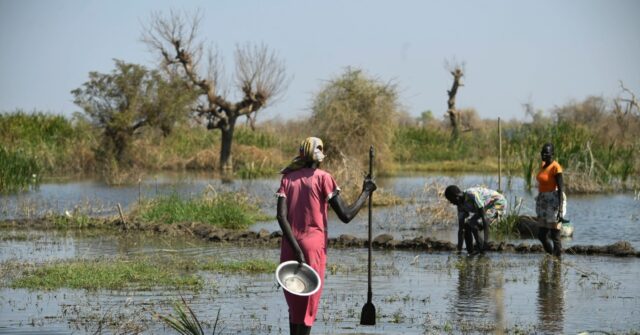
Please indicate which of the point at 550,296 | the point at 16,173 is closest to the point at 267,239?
the point at 550,296

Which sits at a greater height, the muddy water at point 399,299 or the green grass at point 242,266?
the green grass at point 242,266

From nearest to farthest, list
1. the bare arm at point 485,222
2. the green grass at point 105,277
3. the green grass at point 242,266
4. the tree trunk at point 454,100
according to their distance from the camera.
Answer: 1. the green grass at point 105,277
2. the green grass at point 242,266
3. the bare arm at point 485,222
4. the tree trunk at point 454,100

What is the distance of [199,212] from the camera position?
1770cm

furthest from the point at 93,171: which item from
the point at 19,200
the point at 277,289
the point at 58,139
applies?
the point at 277,289

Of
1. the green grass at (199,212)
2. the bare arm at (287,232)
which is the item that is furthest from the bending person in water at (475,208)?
the bare arm at (287,232)

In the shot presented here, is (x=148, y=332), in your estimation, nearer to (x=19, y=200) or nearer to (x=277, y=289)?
(x=277, y=289)

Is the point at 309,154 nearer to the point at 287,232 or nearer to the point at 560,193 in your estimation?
the point at 287,232

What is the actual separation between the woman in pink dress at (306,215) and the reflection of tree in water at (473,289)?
95.1 inches

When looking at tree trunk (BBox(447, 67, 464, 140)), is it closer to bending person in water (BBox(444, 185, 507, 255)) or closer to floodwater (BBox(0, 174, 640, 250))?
floodwater (BBox(0, 174, 640, 250))

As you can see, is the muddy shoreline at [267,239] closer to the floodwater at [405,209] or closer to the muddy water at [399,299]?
the muddy water at [399,299]

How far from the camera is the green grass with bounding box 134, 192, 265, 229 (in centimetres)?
1741

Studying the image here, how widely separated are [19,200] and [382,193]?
8.36 metres

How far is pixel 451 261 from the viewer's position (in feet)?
42.8

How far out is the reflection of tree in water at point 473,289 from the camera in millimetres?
9516
